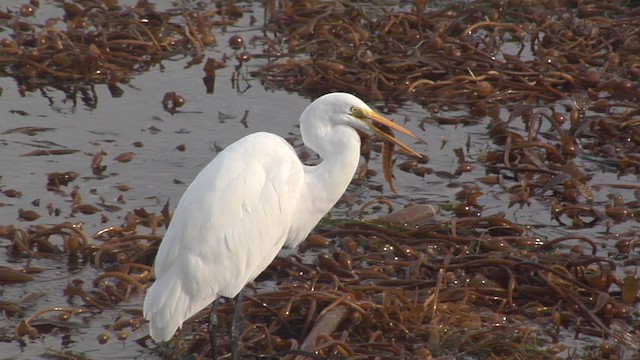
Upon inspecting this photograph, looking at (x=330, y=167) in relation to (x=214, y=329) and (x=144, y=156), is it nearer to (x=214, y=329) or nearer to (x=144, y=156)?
(x=214, y=329)

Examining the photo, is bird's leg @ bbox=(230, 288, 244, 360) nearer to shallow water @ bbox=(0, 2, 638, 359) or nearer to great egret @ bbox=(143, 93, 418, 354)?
great egret @ bbox=(143, 93, 418, 354)

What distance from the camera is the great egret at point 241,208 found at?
423 cm

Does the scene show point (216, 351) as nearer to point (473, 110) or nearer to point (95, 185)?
point (95, 185)

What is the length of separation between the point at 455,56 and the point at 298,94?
1.12 m

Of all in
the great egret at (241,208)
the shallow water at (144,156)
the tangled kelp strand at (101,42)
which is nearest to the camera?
the great egret at (241,208)

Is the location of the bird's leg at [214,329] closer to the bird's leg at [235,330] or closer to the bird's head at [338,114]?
the bird's leg at [235,330]

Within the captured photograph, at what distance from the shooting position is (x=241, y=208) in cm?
431

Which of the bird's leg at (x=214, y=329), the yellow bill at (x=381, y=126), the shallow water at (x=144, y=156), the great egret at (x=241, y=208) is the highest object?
the yellow bill at (x=381, y=126)

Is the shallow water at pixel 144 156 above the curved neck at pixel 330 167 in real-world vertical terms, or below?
below

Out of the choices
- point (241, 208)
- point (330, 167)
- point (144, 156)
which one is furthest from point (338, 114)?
point (144, 156)

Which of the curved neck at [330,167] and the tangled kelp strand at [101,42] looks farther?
the tangled kelp strand at [101,42]

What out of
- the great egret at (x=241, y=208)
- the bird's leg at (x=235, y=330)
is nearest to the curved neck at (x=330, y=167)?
the great egret at (x=241, y=208)

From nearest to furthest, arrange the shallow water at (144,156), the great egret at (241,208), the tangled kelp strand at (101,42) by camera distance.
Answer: the great egret at (241,208), the shallow water at (144,156), the tangled kelp strand at (101,42)

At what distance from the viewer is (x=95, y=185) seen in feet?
20.3
